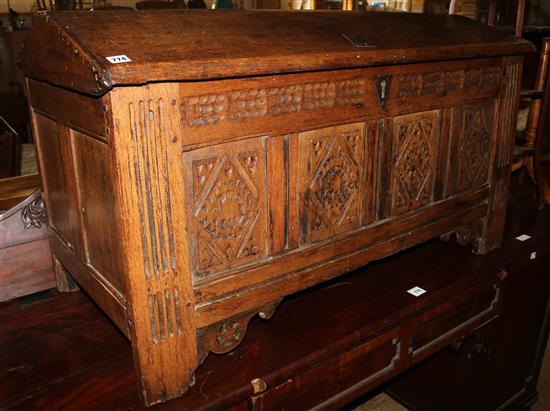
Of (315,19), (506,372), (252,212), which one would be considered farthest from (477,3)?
(252,212)

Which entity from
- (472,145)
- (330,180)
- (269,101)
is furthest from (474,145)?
(269,101)

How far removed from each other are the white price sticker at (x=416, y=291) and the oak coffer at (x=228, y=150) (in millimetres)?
163

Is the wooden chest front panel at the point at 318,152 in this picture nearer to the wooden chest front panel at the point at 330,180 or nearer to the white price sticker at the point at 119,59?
the wooden chest front panel at the point at 330,180

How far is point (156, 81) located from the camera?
0.97 m

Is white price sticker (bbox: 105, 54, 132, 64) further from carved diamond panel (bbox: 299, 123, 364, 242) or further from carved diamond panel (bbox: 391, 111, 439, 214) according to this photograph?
carved diamond panel (bbox: 391, 111, 439, 214)

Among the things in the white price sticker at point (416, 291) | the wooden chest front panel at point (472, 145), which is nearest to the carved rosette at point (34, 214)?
the white price sticker at point (416, 291)

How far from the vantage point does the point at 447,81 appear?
154 centimetres

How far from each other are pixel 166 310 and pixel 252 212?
0.28 meters

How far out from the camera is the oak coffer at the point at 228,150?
102 cm

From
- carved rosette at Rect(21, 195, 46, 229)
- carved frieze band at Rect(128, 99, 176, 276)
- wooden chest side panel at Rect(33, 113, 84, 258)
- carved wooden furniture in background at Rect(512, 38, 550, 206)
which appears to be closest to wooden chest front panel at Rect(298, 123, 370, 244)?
carved frieze band at Rect(128, 99, 176, 276)

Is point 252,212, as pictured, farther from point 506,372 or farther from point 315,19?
point 506,372

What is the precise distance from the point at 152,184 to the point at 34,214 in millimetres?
754

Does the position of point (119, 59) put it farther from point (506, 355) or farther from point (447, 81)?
point (506, 355)

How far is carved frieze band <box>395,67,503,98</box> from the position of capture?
144cm
